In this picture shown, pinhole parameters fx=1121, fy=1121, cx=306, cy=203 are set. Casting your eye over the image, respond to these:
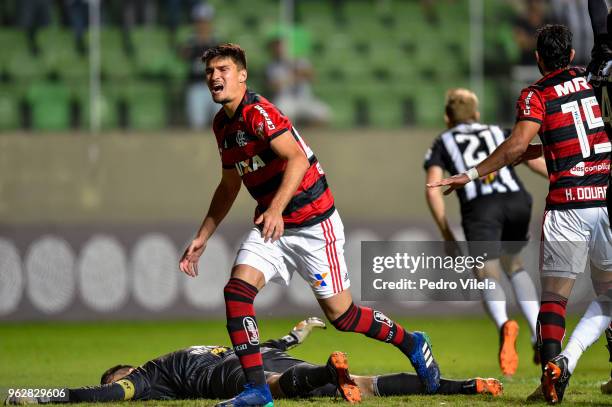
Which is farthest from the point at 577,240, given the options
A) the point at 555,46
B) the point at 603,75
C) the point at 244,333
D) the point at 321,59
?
the point at 321,59

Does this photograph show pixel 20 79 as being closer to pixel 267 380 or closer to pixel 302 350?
pixel 302 350

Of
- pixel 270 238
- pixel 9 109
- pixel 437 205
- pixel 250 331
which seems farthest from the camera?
pixel 9 109

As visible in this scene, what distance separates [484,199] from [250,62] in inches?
241

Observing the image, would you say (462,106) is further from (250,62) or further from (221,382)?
(250,62)

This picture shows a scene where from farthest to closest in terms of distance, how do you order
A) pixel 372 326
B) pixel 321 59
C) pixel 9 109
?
pixel 321 59 < pixel 9 109 < pixel 372 326

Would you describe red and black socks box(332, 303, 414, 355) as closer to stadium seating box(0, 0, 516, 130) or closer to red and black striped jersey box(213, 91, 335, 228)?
red and black striped jersey box(213, 91, 335, 228)

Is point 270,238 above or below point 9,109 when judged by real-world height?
below

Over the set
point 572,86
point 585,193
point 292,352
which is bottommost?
point 292,352

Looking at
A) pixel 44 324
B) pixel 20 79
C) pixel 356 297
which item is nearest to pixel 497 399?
pixel 356 297

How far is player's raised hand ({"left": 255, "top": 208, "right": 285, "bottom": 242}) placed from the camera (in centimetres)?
567

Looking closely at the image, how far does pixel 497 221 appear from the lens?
8195 mm

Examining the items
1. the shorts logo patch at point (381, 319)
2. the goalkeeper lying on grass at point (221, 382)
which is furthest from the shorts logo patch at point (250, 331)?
the shorts logo patch at point (381, 319)

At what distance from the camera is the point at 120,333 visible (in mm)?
11711

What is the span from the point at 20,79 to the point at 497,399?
9.04 meters
